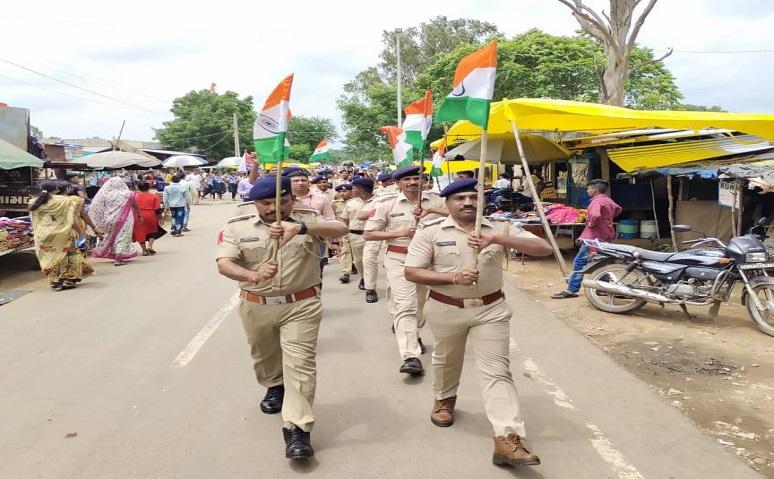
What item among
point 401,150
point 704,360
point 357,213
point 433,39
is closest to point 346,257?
point 357,213

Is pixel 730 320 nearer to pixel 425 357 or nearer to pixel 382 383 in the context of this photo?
pixel 425 357

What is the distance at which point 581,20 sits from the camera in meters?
14.2

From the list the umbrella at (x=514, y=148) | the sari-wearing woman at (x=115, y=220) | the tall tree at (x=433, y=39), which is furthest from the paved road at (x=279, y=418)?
the tall tree at (x=433, y=39)

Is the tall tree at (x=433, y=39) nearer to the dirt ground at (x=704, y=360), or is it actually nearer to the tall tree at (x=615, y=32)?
the tall tree at (x=615, y=32)

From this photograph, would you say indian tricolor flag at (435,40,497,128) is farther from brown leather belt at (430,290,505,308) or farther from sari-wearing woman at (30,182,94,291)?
sari-wearing woman at (30,182,94,291)

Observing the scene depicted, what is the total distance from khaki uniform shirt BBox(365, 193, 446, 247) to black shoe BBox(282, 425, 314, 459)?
2.47 metres

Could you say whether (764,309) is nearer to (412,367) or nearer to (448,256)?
(412,367)

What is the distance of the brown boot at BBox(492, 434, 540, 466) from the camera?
3.12 m

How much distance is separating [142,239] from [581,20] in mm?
10901

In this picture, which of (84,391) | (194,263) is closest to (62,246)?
(194,263)

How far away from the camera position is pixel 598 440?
3.68m

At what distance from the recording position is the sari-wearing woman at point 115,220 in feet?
36.4

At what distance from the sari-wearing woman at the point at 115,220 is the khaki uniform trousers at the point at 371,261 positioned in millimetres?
5649

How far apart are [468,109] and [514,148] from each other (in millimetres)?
Result: 9977
